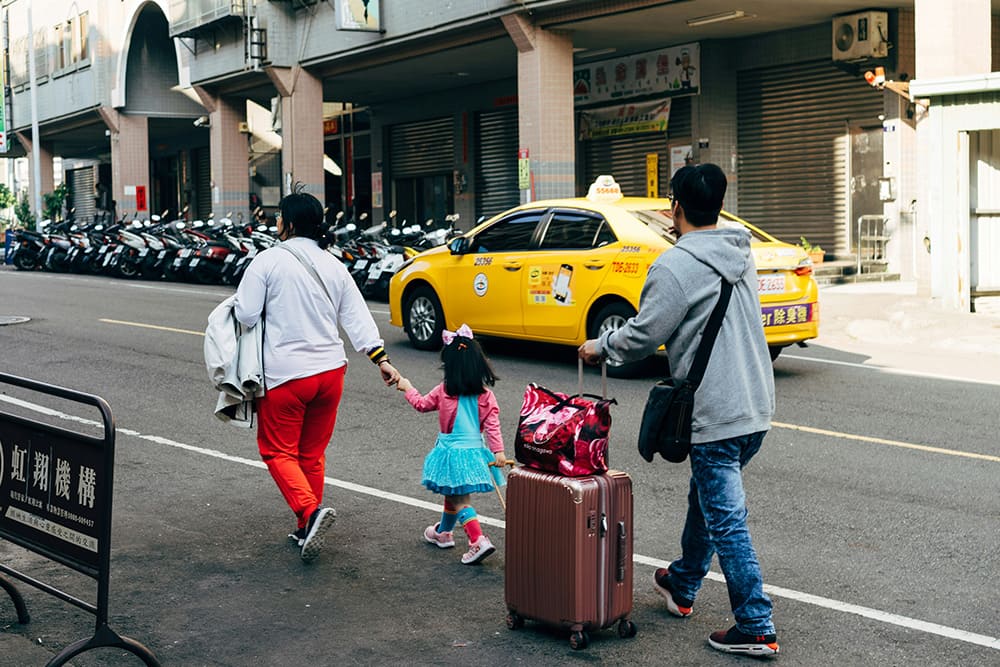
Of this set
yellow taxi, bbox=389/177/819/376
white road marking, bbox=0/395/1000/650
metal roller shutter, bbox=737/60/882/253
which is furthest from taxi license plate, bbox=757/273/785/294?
metal roller shutter, bbox=737/60/882/253

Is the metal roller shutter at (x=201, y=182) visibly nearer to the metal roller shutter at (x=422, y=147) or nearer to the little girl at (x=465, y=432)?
the metal roller shutter at (x=422, y=147)

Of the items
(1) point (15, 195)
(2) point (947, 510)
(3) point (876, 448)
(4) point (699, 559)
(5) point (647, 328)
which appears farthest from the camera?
(1) point (15, 195)

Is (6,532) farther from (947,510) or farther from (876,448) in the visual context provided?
(876,448)

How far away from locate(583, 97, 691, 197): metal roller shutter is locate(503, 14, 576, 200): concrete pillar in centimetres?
324

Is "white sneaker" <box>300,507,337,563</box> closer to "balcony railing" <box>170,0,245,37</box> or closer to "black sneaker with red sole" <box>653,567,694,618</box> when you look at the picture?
"black sneaker with red sole" <box>653,567,694,618</box>

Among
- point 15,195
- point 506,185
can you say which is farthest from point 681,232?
point 15,195

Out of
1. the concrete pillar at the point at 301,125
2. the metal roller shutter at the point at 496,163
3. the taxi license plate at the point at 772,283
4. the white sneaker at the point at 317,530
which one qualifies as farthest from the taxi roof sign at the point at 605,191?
the concrete pillar at the point at 301,125

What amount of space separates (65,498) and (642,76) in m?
21.6

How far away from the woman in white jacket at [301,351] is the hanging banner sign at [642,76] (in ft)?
59.5

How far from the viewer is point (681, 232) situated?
482cm

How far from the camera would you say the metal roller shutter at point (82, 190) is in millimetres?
56450

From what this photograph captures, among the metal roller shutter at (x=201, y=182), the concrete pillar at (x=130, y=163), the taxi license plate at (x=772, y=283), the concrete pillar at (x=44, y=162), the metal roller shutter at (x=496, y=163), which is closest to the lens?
the taxi license plate at (x=772, y=283)

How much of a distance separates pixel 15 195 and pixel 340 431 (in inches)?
2467

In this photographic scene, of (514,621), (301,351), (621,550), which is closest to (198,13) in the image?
(301,351)
